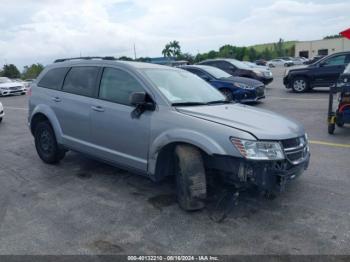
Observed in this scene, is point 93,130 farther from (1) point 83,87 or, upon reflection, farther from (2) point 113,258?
(2) point 113,258

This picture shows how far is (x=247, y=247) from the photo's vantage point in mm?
3434

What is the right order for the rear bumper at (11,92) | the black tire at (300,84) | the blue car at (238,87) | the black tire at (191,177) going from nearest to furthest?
the black tire at (191,177) → the blue car at (238,87) → the black tire at (300,84) → the rear bumper at (11,92)

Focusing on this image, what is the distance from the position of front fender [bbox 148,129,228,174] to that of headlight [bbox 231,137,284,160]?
0.18 meters

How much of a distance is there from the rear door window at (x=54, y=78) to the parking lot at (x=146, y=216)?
1347 millimetres

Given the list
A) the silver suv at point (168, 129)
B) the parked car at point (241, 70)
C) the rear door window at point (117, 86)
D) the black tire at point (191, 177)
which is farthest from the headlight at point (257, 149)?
the parked car at point (241, 70)

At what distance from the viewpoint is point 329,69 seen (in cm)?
1474

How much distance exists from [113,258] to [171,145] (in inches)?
59.0

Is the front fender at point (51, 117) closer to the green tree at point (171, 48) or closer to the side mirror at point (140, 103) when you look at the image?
the side mirror at point (140, 103)

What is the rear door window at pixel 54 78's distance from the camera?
5.95 metres

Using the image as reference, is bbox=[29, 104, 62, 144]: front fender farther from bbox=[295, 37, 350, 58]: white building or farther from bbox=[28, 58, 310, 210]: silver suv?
bbox=[295, 37, 350, 58]: white building

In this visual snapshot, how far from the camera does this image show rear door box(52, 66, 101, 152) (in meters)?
5.28

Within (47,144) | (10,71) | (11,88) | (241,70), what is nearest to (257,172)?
(47,144)

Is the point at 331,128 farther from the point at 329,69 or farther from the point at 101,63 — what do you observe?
the point at 329,69

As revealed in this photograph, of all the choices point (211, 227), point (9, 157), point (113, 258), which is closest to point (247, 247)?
point (211, 227)
